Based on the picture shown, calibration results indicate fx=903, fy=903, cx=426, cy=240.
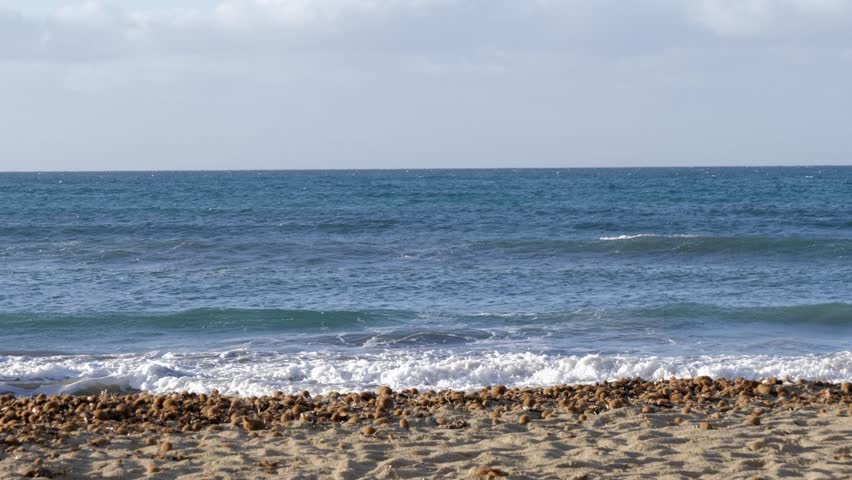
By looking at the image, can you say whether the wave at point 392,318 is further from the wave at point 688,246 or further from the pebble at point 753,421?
the wave at point 688,246

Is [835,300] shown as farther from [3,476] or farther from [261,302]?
[3,476]

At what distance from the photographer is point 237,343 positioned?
13.0m

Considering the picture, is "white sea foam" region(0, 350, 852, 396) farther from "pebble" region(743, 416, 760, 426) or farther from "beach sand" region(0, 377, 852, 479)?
"pebble" region(743, 416, 760, 426)

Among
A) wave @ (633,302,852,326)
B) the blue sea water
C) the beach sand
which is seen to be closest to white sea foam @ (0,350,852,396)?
the blue sea water

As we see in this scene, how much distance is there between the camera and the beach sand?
612cm

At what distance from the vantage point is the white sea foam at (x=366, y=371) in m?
10.2

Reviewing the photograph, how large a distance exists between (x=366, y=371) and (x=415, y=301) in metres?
5.52

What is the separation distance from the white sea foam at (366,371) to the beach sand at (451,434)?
1456mm

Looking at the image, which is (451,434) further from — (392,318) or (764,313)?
(764,313)

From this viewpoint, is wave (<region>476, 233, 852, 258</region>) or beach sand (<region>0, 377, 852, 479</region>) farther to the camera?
wave (<region>476, 233, 852, 258</region>)

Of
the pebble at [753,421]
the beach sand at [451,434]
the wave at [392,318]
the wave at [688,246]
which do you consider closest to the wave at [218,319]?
the wave at [392,318]

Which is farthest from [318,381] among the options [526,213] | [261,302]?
[526,213]

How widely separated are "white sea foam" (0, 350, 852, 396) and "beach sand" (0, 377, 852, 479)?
1.46 meters

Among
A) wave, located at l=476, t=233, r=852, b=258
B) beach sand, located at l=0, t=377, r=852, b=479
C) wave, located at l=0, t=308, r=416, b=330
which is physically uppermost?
beach sand, located at l=0, t=377, r=852, b=479
